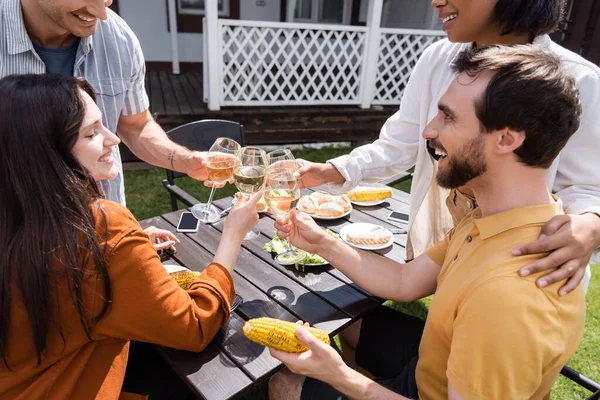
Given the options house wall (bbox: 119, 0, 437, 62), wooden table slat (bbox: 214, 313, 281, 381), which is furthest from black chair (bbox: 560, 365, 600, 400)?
house wall (bbox: 119, 0, 437, 62)

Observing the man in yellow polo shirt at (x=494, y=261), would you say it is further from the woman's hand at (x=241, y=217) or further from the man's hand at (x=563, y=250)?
the woman's hand at (x=241, y=217)

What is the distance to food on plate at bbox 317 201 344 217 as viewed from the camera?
9.03ft

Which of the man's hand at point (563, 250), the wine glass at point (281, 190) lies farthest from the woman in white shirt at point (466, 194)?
the wine glass at point (281, 190)

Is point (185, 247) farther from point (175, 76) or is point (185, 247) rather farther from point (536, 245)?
point (175, 76)

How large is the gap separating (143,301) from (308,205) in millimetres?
1571

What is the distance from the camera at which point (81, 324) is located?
1.37 metres

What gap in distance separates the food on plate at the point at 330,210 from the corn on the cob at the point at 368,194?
310 mm

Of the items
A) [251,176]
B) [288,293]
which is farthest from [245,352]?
[251,176]

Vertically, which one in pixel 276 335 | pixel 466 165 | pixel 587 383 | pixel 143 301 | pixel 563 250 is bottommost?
pixel 587 383

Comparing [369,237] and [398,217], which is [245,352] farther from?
[398,217]

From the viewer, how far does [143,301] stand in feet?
4.59

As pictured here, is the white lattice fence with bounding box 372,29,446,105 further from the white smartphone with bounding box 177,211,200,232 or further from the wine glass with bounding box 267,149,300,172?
the wine glass with bounding box 267,149,300,172

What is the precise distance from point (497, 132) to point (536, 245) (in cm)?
40

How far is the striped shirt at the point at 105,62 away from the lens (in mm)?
2018
